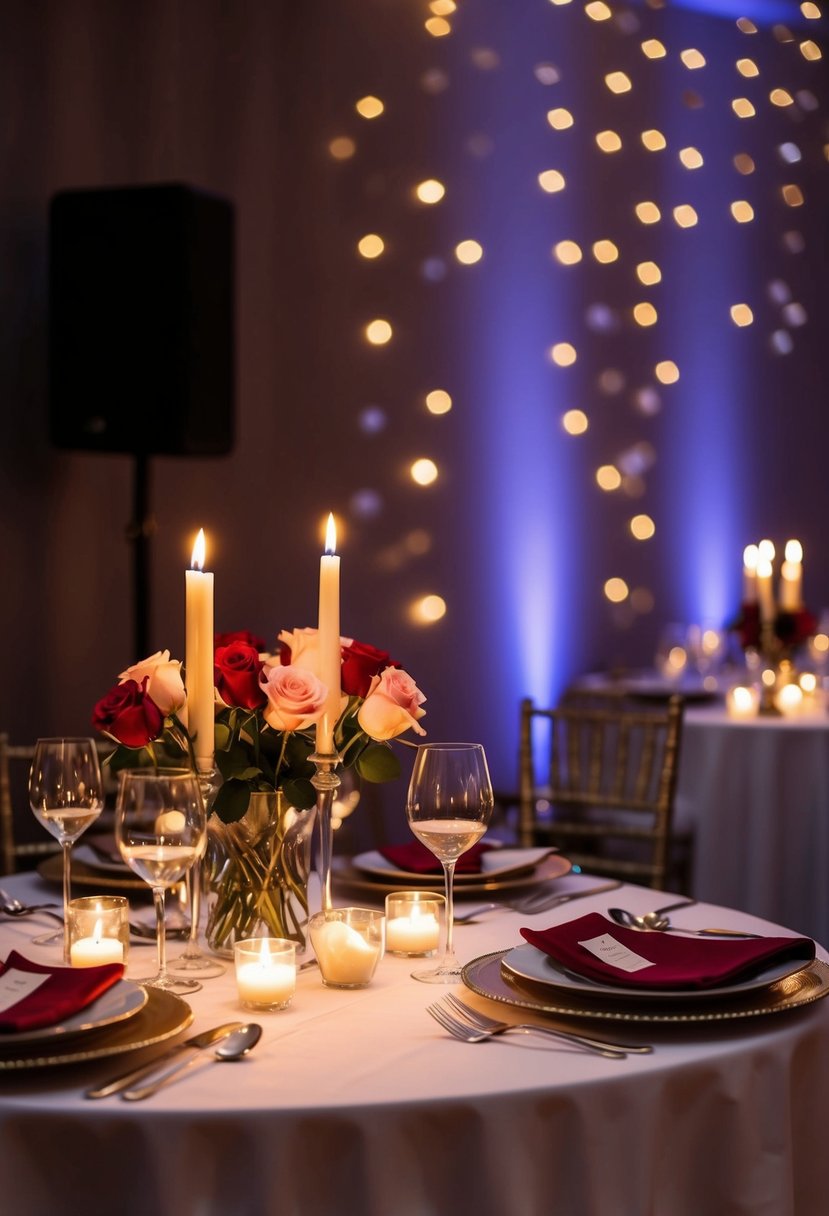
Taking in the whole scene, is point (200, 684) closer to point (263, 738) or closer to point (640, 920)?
point (263, 738)

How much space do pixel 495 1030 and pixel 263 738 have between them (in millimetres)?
408

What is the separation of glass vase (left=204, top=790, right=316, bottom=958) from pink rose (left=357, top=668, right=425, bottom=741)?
0.12m

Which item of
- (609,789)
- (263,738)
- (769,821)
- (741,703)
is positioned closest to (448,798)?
(263,738)

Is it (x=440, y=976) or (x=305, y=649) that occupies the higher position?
(x=305, y=649)

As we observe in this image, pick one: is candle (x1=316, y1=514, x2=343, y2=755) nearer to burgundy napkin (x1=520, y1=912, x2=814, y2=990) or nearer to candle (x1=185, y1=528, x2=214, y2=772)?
candle (x1=185, y1=528, x2=214, y2=772)

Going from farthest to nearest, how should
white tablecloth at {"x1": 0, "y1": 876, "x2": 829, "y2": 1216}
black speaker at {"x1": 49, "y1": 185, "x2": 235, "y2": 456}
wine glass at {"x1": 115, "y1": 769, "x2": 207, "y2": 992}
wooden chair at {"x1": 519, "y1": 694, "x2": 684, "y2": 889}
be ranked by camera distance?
black speaker at {"x1": 49, "y1": 185, "x2": 235, "y2": 456}, wooden chair at {"x1": 519, "y1": 694, "x2": 684, "y2": 889}, wine glass at {"x1": 115, "y1": 769, "x2": 207, "y2": 992}, white tablecloth at {"x1": 0, "y1": 876, "x2": 829, "y2": 1216}

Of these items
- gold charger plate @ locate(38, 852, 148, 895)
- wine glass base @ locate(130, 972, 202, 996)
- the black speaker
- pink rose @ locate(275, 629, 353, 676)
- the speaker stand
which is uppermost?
the black speaker

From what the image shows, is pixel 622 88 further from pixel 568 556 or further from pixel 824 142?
pixel 568 556

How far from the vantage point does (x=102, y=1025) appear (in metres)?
1.16

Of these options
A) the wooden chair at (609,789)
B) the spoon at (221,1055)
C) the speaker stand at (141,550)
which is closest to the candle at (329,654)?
the spoon at (221,1055)

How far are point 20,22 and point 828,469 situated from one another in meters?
3.95

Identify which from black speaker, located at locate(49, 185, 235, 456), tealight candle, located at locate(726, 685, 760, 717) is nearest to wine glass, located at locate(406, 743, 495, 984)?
black speaker, located at locate(49, 185, 235, 456)

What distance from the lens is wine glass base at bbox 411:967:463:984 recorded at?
143 centimetres

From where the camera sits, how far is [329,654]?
1462mm
